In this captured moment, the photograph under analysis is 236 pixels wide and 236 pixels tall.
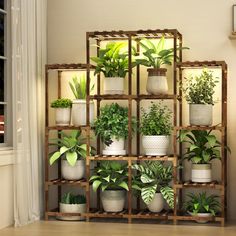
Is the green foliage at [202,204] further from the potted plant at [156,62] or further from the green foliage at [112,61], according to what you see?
the green foliage at [112,61]

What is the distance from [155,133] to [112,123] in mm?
436

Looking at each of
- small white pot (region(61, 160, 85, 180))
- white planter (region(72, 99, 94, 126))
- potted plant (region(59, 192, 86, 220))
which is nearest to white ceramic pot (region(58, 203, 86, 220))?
potted plant (region(59, 192, 86, 220))

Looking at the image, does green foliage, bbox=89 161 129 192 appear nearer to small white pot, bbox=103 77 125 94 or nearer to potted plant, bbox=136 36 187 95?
small white pot, bbox=103 77 125 94

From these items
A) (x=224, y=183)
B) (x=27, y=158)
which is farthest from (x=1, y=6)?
(x=224, y=183)

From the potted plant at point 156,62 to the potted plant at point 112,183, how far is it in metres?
0.84

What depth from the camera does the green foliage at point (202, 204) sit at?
20.6 ft

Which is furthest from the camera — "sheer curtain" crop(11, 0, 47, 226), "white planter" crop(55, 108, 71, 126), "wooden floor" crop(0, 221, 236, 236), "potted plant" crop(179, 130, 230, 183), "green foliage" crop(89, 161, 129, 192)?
"white planter" crop(55, 108, 71, 126)

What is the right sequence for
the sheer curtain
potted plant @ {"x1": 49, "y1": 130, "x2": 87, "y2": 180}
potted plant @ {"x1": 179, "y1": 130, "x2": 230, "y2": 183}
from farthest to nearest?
potted plant @ {"x1": 49, "y1": 130, "x2": 87, "y2": 180}, potted plant @ {"x1": 179, "y1": 130, "x2": 230, "y2": 183}, the sheer curtain

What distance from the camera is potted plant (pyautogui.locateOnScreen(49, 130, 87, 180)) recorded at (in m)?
6.46

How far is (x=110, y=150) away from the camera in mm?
6410

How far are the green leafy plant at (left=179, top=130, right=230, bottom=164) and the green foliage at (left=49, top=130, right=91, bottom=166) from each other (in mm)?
1055

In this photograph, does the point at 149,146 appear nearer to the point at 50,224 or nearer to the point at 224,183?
the point at 224,183

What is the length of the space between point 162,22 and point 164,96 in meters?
0.89

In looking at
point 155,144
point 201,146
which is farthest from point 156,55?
point 201,146
